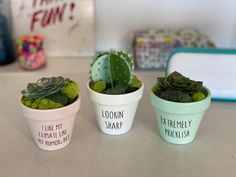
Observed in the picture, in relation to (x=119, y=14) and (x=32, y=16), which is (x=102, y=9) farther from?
(x=32, y=16)

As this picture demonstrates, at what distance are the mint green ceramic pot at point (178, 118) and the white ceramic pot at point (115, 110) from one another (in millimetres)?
42

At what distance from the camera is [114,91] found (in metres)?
0.60

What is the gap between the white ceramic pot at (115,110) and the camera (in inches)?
23.5

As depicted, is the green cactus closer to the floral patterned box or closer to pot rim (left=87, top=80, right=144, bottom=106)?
pot rim (left=87, top=80, right=144, bottom=106)

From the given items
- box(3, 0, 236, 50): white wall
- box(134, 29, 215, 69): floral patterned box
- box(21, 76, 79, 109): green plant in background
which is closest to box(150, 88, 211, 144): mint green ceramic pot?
box(21, 76, 79, 109): green plant in background

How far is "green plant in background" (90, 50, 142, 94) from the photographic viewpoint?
24.1 inches

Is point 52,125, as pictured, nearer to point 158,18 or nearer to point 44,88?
point 44,88

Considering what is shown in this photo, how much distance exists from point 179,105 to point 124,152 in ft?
0.41

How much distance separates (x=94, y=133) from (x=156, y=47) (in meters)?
0.77

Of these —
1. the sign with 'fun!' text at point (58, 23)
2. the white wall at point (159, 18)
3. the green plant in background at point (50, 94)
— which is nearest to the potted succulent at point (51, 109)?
the green plant in background at point (50, 94)

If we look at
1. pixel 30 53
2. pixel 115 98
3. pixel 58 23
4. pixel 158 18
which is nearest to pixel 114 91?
pixel 115 98

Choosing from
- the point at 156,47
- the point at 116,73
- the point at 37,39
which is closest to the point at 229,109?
the point at 116,73

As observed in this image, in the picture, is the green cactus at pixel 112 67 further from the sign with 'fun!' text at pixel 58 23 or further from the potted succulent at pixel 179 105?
the sign with 'fun!' text at pixel 58 23

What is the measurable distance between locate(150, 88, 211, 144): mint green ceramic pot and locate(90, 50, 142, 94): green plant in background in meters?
0.06
